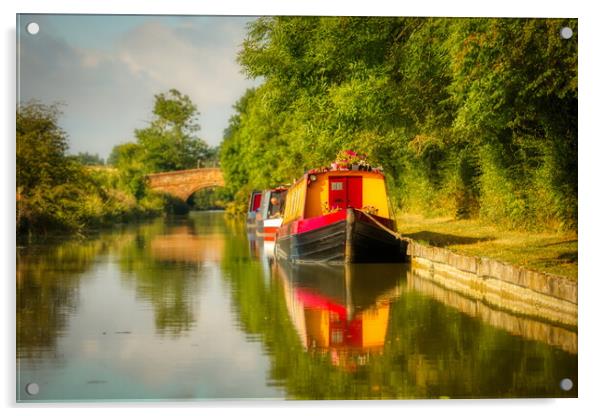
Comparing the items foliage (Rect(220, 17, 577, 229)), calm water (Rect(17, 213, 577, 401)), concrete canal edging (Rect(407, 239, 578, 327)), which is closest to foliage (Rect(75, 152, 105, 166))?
calm water (Rect(17, 213, 577, 401))

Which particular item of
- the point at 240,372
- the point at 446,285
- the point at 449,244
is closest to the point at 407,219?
the point at 449,244

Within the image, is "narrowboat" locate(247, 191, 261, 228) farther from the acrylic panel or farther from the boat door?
the boat door

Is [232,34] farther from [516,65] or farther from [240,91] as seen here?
[516,65]

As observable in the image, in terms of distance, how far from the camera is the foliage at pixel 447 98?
1038 cm

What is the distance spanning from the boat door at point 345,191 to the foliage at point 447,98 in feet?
2.28

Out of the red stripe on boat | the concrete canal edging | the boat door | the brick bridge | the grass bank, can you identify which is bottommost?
the concrete canal edging

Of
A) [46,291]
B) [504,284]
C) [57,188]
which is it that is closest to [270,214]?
[57,188]

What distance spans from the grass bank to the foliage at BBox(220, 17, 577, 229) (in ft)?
0.86

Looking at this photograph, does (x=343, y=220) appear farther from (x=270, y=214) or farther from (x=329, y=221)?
(x=270, y=214)

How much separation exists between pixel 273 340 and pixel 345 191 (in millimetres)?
8101

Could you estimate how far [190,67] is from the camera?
32.4 ft

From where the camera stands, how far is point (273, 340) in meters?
8.84

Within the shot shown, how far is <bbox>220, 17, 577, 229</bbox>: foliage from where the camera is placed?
10.4m
